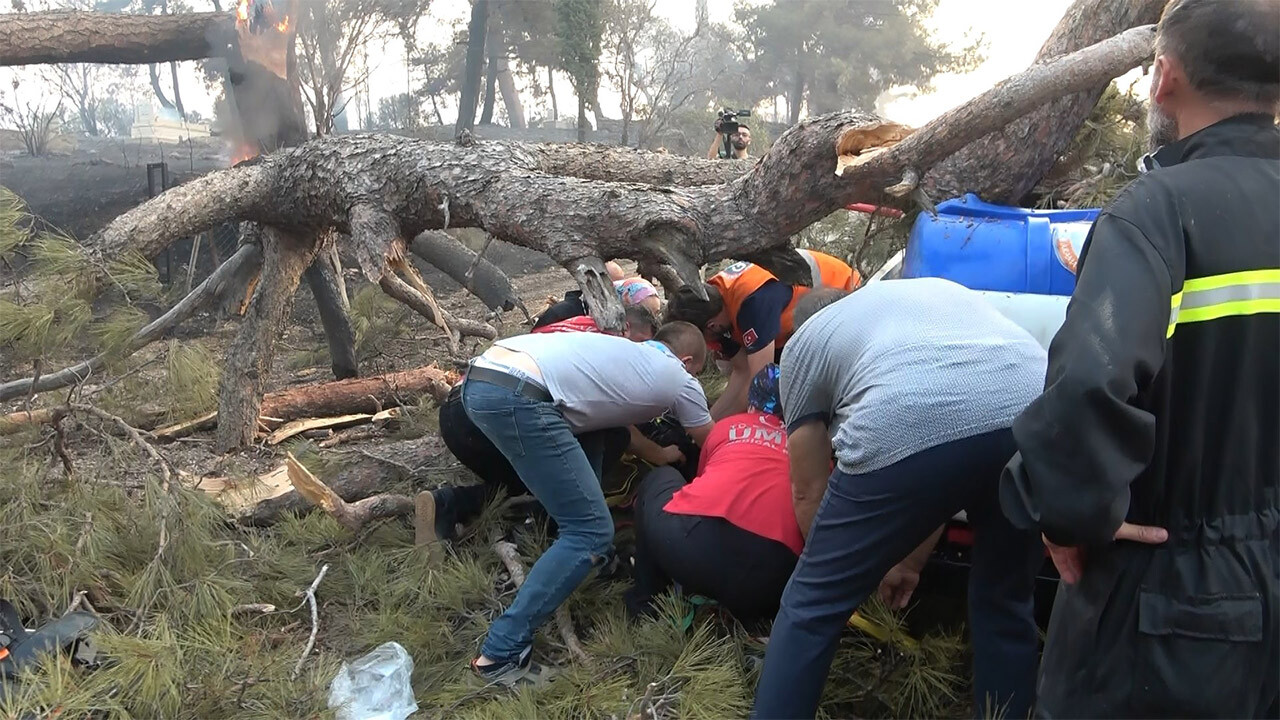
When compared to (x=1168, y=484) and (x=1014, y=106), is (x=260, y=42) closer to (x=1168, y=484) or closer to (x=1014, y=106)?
(x=1014, y=106)

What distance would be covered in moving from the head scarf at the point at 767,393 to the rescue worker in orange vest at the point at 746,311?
434 mm

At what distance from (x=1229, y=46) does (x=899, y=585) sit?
4.64 feet

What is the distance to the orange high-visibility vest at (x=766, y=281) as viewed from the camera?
3.25m

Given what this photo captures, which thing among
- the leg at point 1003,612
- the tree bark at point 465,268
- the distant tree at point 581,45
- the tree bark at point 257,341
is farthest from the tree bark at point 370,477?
the distant tree at point 581,45

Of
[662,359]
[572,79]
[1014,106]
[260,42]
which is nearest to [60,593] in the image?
[662,359]

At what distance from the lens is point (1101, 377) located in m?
1.10

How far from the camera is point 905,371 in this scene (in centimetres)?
175

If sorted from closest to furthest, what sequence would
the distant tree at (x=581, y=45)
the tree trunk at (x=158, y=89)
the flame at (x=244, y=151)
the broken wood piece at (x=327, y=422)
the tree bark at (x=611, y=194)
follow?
the tree bark at (x=611, y=194)
the broken wood piece at (x=327, y=422)
the flame at (x=244, y=151)
the distant tree at (x=581, y=45)
the tree trunk at (x=158, y=89)

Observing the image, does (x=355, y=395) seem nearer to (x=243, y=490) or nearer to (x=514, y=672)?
(x=243, y=490)

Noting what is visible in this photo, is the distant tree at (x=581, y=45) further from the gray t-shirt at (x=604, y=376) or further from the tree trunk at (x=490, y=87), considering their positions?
the gray t-shirt at (x=604, y=376)

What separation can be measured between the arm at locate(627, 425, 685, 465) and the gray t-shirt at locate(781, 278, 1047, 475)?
42.0 inches

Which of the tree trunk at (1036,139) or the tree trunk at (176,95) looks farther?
the tree trunk at (176,95)

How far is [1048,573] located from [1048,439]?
3.95 feet

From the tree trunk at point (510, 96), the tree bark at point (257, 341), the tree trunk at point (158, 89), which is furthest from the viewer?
the tree trunk at point (158, 89)
